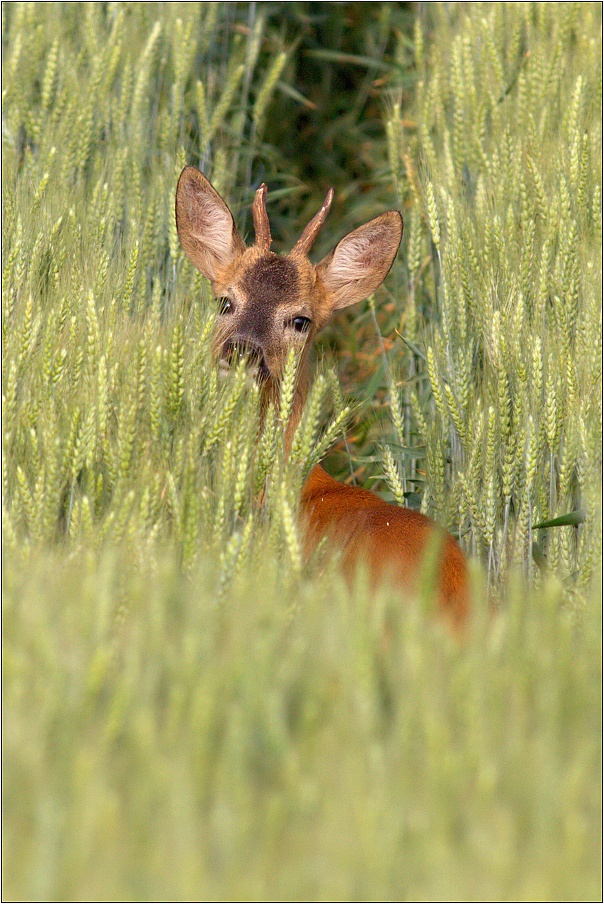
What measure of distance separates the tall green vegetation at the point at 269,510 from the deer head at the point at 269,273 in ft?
0.46

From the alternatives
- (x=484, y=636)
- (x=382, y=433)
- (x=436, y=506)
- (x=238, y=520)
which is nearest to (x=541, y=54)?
(x=382, y=433)

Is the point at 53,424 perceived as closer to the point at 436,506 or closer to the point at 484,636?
the point at 484,636

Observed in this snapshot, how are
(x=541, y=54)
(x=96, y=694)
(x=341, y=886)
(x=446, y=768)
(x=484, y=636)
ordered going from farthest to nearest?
(x=541, y=54)
(x=484, y=636)
(x=96, y=694)
(x=446, y=768)
(x=341, y=886)

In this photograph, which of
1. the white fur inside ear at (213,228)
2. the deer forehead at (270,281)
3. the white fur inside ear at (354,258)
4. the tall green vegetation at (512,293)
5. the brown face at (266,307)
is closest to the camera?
the tall green vegetation at (512,293)

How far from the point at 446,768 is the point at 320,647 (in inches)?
11.6

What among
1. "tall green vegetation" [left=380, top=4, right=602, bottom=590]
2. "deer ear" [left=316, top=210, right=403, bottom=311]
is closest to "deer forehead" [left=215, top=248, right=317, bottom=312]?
"deer ear" [left=316, top=210, right=403, bottom=311]

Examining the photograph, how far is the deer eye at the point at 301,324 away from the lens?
3.63 meters

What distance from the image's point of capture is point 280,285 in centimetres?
363

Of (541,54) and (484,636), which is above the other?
(541,54)

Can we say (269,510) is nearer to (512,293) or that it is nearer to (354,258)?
(512,293)

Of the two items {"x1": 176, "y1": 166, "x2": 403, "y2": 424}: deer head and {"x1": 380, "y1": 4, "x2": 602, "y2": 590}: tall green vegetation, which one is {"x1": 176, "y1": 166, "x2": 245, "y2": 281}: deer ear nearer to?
{"x1": 176, "y1": 166, "x2": 403, "y2": 424}: deer head

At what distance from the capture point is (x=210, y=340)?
2.61m

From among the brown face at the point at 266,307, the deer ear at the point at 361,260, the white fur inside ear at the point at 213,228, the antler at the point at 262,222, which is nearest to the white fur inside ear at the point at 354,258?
the deer ear at the point at 361,260

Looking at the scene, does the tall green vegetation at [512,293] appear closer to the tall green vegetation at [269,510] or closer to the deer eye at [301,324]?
the tall green vegetation at [269,510]
